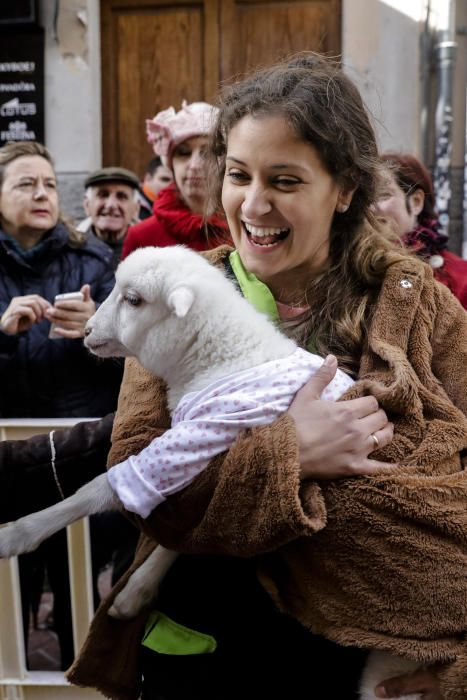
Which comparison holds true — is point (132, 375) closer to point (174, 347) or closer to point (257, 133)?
point (174, 347)

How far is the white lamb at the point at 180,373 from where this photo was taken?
1539mm

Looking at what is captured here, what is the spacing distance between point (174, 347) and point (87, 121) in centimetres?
512

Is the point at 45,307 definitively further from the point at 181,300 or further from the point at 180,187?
the point at 181,300

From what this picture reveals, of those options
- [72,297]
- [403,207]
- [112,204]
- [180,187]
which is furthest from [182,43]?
[72,297]

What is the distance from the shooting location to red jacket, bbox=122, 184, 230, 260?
11.8ft

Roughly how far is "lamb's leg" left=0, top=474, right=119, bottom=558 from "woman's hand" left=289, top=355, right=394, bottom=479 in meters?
0.47

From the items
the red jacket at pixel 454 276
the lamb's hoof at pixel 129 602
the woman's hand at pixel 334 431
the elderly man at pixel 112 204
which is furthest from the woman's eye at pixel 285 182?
the elderly man at pixel 112 204

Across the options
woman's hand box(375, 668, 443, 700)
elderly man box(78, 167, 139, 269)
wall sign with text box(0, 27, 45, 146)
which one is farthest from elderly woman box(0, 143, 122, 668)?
wall sign with text box(0, 27, 45, 146)

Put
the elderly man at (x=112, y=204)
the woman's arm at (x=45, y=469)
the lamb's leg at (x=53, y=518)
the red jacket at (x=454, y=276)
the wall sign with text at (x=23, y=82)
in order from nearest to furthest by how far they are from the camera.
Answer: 1. the lamb's leg at (x=53, y=518)
2. the woman's arm at (x=45, y=469)
3. the red jacket at (x=454, y=276)
4. the elderly man at (x=112, y=204)
5. the wall sign with text at (x=23, y=82)

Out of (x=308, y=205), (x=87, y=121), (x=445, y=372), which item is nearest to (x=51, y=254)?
(x=308, y=205)

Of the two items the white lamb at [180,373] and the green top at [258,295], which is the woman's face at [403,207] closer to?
the green top at [258,295]

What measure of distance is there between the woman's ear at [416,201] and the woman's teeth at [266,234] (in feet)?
6.53

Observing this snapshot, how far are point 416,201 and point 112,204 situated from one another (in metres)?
2.21

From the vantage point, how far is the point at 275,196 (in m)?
1.73
